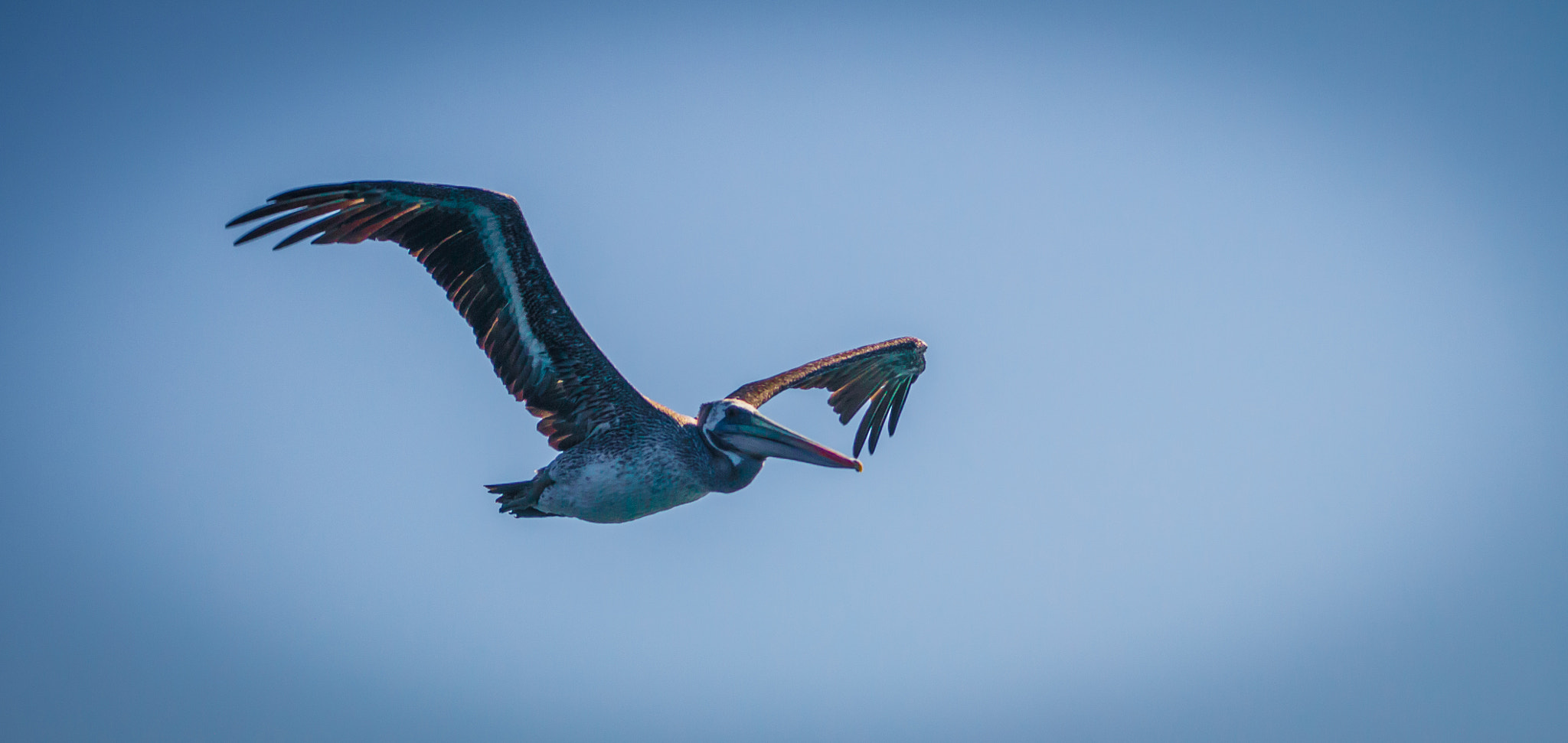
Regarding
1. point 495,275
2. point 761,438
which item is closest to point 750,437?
point 761,438

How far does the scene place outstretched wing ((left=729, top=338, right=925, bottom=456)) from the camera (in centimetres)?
1549

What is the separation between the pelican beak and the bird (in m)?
0.01

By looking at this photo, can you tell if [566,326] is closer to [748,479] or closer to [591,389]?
[591,389]

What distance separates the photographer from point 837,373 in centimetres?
1576

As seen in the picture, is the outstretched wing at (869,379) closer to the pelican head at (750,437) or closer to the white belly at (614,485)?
the pelican head at (750,437)

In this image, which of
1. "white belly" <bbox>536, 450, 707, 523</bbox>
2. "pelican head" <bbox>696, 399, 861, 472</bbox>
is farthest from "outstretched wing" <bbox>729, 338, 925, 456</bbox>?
"white belly" <bbox>536, 450, 707, 523</bbox>

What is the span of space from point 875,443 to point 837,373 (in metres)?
1.14

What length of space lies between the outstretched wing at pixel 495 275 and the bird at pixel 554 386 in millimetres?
12

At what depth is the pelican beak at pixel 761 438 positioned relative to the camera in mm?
12594

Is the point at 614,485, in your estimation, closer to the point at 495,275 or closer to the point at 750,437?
the point at 750,437

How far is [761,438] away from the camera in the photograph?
41.9 feet

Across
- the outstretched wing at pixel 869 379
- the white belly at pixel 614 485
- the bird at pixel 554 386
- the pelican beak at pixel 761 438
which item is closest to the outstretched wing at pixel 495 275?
the bird at pixel 554 386

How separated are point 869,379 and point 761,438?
3.74 meters

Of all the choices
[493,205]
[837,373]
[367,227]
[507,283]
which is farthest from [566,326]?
[837,373]
